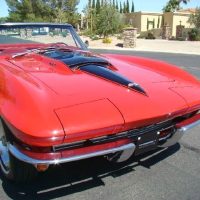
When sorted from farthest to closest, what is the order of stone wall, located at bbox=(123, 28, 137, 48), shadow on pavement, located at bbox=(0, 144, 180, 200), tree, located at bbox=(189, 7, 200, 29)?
tree, located at bbox=(189, 7, 200, 29)
stone wall, located at bbox=(123, 28, 137, 48)
shadow on pavement, located at bbox=(0, 144, 180, 200)

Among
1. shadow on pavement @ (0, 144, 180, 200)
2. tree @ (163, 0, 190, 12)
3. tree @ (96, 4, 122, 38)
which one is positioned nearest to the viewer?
shadow on pavement @ (0, 144, 180, 200)

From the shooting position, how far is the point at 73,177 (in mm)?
2908

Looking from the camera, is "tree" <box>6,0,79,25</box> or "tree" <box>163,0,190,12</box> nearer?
"tree" <box>163,0,190,12</box>

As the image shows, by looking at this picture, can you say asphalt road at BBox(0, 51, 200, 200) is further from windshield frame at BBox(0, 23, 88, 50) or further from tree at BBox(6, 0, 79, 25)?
tree at BBox(6, 0, 79, 25)

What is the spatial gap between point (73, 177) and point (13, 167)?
532 millimetres

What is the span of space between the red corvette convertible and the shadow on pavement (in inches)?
4.2

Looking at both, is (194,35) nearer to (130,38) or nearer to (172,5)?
(130,38)

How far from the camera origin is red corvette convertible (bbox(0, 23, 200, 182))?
2230 millimetres

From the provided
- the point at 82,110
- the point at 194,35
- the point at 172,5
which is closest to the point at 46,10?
the point at 172,5

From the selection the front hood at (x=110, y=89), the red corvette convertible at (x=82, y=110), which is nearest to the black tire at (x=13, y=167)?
the red corvette convertible at (x=82, y=110)

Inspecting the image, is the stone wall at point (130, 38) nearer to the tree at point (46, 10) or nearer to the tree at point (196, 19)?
the tree at point (196, 19)

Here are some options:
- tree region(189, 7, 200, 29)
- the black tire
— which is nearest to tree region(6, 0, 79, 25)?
tree region(189, 7, 200, 29)

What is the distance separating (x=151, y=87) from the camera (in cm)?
290

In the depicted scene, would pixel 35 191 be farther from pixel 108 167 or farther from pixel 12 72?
pixel 12 72
